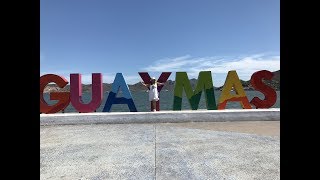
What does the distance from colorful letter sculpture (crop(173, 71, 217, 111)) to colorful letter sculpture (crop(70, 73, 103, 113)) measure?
11.8 feet

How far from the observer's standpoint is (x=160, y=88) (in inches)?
545

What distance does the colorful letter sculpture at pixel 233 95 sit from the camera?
13805 mm

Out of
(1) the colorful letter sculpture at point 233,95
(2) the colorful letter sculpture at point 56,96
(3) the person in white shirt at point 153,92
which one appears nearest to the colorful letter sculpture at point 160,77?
(3) the person in white shirt at point 153,92

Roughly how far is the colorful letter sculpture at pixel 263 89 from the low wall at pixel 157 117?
1.18 metres

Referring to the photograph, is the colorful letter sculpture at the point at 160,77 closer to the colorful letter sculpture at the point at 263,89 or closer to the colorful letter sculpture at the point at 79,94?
the colorful letter sculpture at the point at 79,94

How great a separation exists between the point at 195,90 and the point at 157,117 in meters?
2.63

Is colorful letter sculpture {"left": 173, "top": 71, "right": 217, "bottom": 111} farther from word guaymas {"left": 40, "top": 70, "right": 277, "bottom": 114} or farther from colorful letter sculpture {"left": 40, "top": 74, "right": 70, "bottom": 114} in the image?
colorful letter sculpture {"left": 40, "top": 74, "right": 70, "bottom": 114}

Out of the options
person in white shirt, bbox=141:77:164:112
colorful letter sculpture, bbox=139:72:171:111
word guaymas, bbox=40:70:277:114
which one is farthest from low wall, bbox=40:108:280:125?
colorful letter sculpture, bbox=139:72:171:111

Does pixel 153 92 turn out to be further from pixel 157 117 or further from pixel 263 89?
pixel 263 89

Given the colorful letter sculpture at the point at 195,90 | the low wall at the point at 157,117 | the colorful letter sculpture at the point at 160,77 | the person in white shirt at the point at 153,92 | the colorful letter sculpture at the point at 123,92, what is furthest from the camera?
the colorful letter sculpture at the point at 160,77
